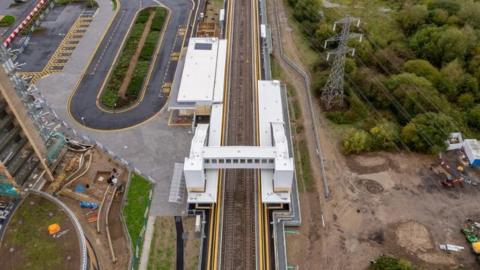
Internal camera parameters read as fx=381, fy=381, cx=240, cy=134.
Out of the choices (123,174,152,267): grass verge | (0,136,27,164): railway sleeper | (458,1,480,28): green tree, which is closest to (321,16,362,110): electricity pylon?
(123,174,152,267): grass verge

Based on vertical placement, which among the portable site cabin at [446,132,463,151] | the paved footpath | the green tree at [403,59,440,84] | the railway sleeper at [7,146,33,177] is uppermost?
the green tree at [403,59,440,84]

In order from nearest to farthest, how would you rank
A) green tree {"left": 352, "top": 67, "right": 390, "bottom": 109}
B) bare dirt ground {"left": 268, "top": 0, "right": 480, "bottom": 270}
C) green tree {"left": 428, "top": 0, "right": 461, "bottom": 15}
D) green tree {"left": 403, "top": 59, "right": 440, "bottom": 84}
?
bare dirt ground {"left": 268, "top": 0, "right": 480, "bottom": 270} < green tree {"left": 352, "top": 67, "right": 390, "bottom": 109} < green tree {"left": 403, "top": 59, "right": 440, "bottom": 84} < green tree {"left": 428, "top": 0, "right": 461, "bottom": 15}

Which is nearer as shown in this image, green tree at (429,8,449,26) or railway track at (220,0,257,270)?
railway track at (220,0,257,270)

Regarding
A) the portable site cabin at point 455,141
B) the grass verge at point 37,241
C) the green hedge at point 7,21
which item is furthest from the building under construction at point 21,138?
the portable site cabin at point 455,141

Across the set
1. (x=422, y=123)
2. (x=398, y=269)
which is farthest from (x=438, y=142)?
(x=398, y=269)

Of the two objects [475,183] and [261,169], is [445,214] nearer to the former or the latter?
[475,183]

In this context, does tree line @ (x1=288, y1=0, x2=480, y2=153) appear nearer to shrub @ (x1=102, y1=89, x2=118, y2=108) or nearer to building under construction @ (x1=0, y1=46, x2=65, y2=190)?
shrub @ (x1=102, y1=89, x2=118, y2=108)

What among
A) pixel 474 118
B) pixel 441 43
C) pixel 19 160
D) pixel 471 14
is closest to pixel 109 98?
pixel 19 160

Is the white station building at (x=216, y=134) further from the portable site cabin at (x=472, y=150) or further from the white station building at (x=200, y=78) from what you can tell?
the portable site cabin at (x=472, y=150)

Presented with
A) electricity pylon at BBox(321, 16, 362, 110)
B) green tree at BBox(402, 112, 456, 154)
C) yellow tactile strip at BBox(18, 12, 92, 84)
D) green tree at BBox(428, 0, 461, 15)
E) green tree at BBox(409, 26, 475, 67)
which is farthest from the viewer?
green tree at BBox(428, 0, 461, 15)
